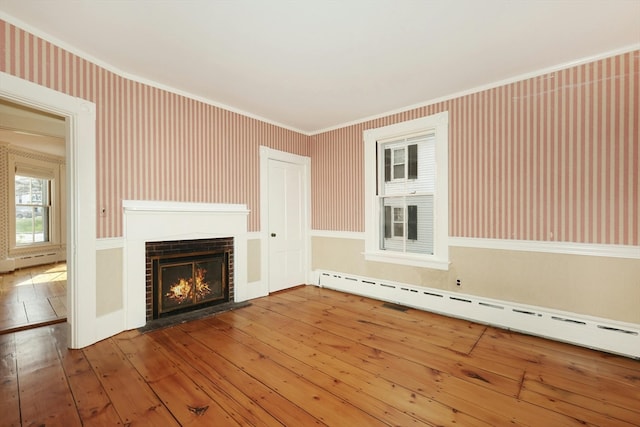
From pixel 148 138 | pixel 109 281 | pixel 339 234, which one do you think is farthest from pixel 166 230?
pixel 339 234

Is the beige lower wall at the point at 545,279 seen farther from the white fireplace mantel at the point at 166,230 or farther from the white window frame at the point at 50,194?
the white window frame at the point at 50,194

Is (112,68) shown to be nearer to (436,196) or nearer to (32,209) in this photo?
(436,196)

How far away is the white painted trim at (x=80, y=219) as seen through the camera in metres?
2.62

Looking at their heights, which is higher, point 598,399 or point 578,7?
point 578,7

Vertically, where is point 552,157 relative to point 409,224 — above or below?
above

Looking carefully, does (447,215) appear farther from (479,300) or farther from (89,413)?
(89,413)

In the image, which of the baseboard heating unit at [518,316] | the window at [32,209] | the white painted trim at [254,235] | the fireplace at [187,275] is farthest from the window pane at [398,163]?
the window at [32,209]

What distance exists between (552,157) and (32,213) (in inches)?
377

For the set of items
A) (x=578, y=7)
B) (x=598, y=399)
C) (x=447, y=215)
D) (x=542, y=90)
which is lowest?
(x=598, y=399)

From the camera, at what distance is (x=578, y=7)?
→ 2.04 meters

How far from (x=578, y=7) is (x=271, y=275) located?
4340 millimetres

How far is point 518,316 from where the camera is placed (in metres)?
3.04

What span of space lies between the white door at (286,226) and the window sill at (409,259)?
125cm

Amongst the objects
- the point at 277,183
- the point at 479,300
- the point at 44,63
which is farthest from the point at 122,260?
the point at 479,300
